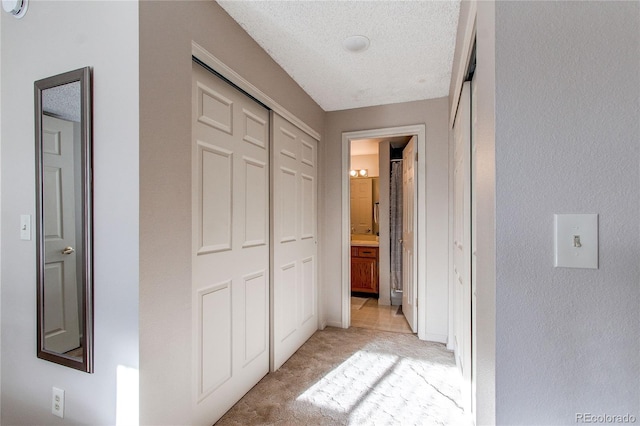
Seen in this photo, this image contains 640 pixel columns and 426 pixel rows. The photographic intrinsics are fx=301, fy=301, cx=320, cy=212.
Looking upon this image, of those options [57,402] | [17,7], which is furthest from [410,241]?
[17,7]

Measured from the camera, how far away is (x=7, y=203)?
154 centimetres

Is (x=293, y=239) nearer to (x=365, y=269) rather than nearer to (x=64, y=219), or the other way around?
(x=64, y=219)

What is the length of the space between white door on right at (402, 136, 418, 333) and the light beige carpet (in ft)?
1.49

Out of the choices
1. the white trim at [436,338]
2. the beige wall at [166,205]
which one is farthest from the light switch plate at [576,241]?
the white trim at [436,338]

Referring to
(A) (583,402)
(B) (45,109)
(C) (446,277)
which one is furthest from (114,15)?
(C) (446,277)

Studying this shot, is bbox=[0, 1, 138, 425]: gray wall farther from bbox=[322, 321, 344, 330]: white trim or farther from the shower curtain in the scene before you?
the shower curtain

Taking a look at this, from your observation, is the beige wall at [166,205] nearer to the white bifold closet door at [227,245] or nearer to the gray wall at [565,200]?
the white bifold closet door at [227,245]

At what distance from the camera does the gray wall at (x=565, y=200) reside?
0.65 metres

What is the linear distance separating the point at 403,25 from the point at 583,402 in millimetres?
2009

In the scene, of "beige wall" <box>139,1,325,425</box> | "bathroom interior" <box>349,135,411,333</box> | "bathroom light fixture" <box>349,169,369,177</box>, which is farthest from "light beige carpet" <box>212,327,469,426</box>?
"bathroom light fixture" <box>349,169,369,177</box>

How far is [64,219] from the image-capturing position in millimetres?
1369

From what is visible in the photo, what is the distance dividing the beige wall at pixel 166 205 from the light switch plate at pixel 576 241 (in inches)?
53.5

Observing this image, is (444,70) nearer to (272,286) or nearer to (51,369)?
(272,286)

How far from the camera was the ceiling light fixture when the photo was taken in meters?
2.02
